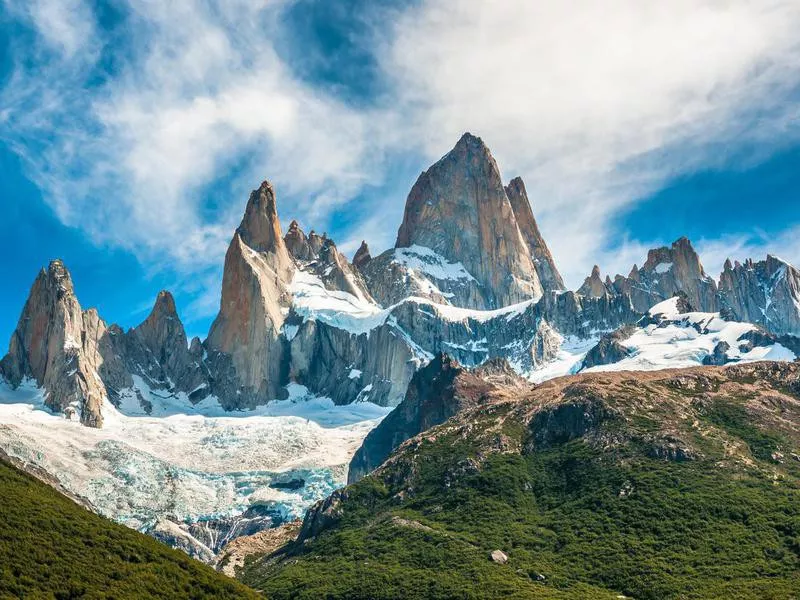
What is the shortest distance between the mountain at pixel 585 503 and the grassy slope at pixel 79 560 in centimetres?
2292

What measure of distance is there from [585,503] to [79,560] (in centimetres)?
6232

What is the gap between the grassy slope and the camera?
75.2 metres

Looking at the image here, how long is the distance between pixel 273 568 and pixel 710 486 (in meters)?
53.7

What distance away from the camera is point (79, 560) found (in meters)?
80.7

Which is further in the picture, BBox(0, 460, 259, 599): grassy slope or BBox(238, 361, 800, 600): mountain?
BBox(238, 361, 800, 600): mountain

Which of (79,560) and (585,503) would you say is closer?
(79,560)

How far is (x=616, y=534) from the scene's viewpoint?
362 ft

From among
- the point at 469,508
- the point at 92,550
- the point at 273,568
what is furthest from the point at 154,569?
the point at 469,508

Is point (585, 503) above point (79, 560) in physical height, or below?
above

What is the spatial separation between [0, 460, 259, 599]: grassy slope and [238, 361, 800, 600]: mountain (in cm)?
2292

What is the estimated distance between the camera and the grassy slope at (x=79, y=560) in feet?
247

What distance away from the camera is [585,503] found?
12012 centimetres

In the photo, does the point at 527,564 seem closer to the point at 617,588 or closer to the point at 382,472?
the point at 617,588

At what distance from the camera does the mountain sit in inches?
3989
